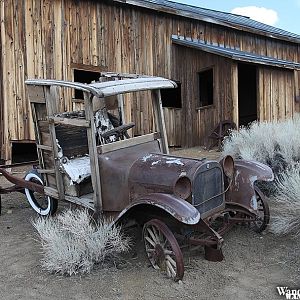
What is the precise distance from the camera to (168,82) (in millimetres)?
5098

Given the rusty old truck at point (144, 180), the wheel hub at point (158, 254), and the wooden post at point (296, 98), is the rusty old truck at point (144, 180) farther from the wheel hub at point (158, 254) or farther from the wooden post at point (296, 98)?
the wooden post at point (296, 98)

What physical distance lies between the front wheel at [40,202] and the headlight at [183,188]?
2.44 meters

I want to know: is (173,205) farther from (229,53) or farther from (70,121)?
(229,53)

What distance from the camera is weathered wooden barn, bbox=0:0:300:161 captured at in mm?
10312

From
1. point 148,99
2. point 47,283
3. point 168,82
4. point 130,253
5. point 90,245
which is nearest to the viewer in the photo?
point 47,283

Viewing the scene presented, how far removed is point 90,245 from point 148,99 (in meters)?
9.45

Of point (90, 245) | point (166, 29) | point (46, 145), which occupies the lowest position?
point (90, 245)

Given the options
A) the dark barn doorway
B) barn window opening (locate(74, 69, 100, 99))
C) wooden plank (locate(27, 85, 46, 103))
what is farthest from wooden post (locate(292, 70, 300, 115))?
wooden plank (locate(27, 85, 46, 103))

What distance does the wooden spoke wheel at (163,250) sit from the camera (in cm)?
366

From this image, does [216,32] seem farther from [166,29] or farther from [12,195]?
[12,195]

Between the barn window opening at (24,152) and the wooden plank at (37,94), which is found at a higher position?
the wooden plank at (37,94)

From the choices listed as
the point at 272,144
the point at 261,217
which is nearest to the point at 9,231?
the point at 261,217

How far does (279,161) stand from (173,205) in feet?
13.4

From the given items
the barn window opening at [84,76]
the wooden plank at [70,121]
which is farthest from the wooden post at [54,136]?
the barn window opening at [84,76]
